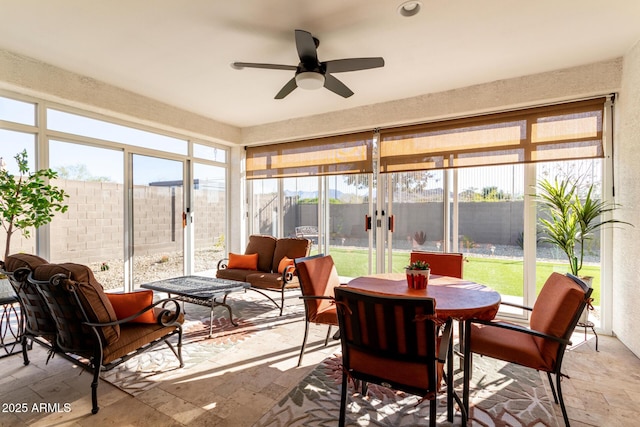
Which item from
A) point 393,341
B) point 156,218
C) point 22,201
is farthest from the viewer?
point 156,218

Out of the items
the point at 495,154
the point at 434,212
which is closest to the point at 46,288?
the point at 434,212

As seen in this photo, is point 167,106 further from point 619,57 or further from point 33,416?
point 619,57

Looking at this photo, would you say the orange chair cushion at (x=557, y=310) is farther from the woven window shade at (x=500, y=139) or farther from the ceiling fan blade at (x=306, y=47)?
the ceiling fan blade at (x=306, y=47)

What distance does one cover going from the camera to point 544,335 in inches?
70.1

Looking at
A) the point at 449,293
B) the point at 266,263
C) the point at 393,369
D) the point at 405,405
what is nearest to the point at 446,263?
the point at 449,293

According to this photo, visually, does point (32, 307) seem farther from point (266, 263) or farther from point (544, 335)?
point (544, 335)

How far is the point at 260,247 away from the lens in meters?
5.01

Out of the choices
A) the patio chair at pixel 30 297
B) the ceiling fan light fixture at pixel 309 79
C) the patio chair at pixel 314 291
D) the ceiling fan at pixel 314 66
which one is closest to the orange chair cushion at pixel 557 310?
the patio chair at pixel 314 291

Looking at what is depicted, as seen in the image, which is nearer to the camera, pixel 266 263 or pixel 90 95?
pixel 90 95

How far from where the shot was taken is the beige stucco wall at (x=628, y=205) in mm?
2900

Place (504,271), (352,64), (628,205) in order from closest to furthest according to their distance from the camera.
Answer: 1. (352,64)
2. (628,205)
3. (504,271)

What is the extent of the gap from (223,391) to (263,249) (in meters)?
2.77

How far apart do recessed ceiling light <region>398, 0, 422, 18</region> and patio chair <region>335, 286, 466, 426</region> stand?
2.10m

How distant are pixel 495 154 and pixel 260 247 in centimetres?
348
